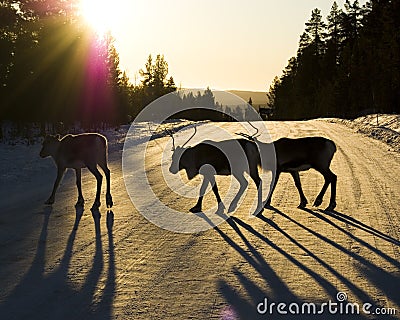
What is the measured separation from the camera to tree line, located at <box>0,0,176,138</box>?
98.5ft

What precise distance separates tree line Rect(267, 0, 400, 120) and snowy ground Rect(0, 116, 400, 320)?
4472cm

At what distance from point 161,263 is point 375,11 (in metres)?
69.9

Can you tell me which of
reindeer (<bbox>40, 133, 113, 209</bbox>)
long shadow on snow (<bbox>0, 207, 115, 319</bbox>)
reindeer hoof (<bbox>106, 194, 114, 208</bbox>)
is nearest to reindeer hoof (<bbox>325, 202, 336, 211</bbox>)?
reindeer hoof (<bbox>106, 194, 114, 208</bbox>)

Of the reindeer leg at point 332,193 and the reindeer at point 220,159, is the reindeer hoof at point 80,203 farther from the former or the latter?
the reindeer leg at point 332,193


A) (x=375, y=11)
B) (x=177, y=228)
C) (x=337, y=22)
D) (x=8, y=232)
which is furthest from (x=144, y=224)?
(x=337, y=22)

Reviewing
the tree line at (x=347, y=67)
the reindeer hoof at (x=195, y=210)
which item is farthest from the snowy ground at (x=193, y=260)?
the tree line at (x=347, y=67)

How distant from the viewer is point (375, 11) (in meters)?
70.1

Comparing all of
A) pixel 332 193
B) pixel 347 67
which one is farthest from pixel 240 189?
pixel 347 67

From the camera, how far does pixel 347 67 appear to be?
7669 cm

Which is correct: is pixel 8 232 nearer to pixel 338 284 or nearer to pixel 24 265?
pixel 24 265

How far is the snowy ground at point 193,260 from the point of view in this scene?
5711 millimetres

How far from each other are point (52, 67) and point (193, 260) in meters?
30.8

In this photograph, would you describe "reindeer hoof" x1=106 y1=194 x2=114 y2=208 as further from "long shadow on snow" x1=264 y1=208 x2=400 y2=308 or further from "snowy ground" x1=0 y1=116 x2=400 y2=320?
"long shadow on snow" x1=264 y1=208 x2=400 y2=308

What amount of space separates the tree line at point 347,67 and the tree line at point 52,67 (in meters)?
25.8
